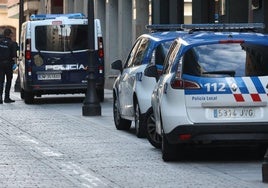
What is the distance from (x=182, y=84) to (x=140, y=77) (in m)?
3.41

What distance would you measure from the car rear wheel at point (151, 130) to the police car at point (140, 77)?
0.62 ft

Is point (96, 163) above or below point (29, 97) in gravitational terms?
above

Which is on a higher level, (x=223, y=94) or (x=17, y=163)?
(x=223, y=94)

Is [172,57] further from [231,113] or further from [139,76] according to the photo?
[139,76]

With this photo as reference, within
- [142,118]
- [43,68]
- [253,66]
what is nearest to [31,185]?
[253,66]

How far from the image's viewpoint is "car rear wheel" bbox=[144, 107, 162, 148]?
46.0 feet

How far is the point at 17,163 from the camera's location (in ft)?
40.1

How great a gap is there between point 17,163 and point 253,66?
3.15 m

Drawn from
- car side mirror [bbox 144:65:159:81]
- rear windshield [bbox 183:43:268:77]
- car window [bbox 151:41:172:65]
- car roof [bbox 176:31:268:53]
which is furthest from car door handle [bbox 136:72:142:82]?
rear windshield [bbox 183:43:268:77]

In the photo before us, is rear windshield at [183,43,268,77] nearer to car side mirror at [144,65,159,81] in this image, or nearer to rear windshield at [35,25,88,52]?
car side mirror at [144,65,159,81]

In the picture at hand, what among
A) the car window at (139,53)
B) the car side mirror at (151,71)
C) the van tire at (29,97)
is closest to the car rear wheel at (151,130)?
the car side mirror at (151,71)

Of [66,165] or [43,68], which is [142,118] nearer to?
[66,165]

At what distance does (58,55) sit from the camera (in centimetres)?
2558

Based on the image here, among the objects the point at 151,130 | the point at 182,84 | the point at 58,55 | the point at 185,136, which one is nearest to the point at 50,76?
the point at 58,55
